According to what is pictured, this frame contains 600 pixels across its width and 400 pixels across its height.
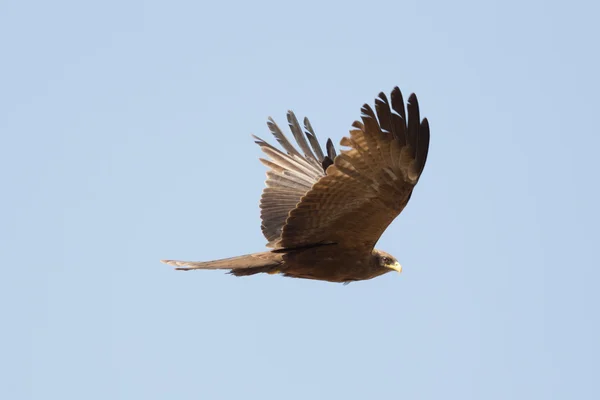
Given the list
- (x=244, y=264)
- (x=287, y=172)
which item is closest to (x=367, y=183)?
(x=244, y=264)

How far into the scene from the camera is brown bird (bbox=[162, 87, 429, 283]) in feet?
35.4

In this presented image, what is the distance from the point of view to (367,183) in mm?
11195

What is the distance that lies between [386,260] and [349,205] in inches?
42.3

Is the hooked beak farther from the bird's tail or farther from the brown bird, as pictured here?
the bird's tail

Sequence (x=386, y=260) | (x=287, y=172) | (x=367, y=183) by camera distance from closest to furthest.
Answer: (x=367, y=183) → (x=386, y=260) → (x=287, y=172)

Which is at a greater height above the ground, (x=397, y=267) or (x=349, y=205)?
(x=349, y=205)

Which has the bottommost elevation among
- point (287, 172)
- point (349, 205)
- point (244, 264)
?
point (244, 264)

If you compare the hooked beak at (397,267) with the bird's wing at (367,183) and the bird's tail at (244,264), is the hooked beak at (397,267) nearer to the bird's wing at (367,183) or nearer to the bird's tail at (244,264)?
the bird's wing at (367,183)

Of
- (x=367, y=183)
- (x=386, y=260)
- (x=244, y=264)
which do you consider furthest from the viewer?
(x=386, y=260)

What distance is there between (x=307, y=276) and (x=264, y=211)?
3.97 feet

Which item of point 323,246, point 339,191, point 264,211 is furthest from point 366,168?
point 264,211

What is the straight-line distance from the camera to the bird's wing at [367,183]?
10.8 metres

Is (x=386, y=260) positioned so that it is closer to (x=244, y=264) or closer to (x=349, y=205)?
(x=349, y=205)

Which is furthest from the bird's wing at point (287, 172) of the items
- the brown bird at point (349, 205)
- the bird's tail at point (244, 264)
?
the bird's tail at point (244, 264)
